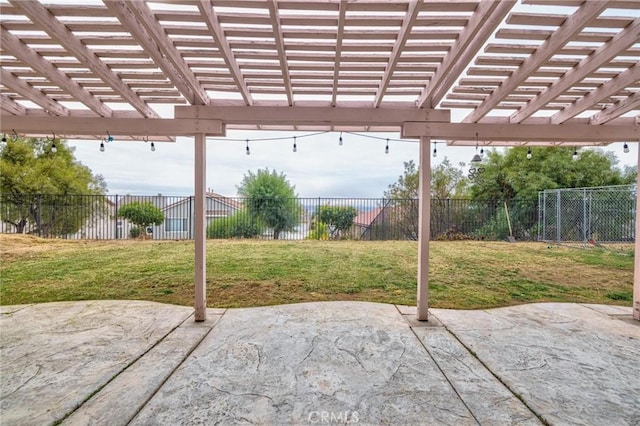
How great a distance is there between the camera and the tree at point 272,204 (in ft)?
31.3

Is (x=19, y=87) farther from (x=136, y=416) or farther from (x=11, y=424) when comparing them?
(x=136, y=416)

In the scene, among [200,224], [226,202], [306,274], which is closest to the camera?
[200,224]

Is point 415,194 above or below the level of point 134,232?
above

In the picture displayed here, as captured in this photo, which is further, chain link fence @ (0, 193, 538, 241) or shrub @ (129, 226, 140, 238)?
shrub @ (129, 226, 140, 238)

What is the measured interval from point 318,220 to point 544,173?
8.19 metres

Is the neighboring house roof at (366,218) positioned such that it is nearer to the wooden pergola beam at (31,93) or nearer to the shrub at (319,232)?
the shrub at (319,232)

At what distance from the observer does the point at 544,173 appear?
10344 mm

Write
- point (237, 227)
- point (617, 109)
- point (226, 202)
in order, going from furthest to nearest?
point (226, 202) < point (237, 227) < point (617, 109)

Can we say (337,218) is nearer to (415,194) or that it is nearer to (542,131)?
(415,194)

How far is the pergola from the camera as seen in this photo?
1.70 meters

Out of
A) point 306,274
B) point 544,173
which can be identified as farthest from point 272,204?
point 544,173

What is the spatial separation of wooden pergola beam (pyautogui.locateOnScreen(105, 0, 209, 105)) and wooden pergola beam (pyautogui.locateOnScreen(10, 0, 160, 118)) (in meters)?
0.44

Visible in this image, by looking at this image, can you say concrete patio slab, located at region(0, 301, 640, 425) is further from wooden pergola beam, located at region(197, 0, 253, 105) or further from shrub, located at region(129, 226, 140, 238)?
shrub, located at region(129, 226, 140, 238)

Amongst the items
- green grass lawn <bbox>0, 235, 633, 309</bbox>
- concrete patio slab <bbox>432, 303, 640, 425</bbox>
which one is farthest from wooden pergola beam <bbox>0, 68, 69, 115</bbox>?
concrete patio slab <bbox>432, 303, 640, 425</bbox>
